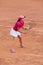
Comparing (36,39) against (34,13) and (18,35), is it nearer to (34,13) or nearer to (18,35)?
(18,35)

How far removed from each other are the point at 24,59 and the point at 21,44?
164 mm

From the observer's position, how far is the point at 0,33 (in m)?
2.12

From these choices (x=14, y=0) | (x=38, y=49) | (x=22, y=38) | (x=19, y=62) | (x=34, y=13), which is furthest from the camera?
(x=14, y=0)

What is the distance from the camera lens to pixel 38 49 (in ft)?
6.38

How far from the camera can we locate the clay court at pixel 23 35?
72.9 inches

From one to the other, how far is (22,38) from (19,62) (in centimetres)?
30

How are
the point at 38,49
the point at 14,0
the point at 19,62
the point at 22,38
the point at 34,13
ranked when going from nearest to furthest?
the point at 19,62, the point at 38,49, the point at 22,38, the point at 34,13, the point at 14,0

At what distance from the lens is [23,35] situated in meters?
2.12

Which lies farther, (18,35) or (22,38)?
(22,38)

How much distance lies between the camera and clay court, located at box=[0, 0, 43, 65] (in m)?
1.85

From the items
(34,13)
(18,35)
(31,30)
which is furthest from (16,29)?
(34,13)

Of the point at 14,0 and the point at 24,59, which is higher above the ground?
the point at 14,0

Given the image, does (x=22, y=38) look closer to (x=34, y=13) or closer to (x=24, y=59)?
(x=24, y=59)

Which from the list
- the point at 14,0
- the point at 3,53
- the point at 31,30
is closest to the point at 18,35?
the point at 3,53
